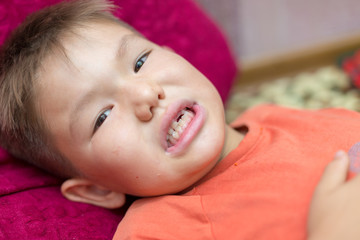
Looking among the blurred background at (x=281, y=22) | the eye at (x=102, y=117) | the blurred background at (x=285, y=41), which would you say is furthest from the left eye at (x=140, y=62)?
the blurred background at (x=281, y=22)

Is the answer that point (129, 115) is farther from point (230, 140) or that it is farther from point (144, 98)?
point (230, 140)

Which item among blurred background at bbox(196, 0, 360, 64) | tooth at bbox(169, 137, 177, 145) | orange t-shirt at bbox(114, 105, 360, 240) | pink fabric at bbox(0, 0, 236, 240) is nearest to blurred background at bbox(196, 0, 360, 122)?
blurred background at bbox(196, 0, 360, 64)

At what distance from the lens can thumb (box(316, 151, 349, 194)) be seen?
2.63 feet

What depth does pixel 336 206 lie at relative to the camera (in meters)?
0.77

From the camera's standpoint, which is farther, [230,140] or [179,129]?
[230,140]

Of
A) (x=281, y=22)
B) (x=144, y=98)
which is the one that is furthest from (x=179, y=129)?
(x=281, y=22)

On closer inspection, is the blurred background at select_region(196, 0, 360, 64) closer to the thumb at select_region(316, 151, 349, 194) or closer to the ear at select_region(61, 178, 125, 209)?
the ear at select_region(61, 178, 125, 209)

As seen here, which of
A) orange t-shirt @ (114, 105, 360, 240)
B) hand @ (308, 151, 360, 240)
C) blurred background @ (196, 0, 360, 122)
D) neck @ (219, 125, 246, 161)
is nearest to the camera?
hand @ (308, 151, 360, 240)

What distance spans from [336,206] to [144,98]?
0.44m

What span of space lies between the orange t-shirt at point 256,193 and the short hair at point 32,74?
0.27m

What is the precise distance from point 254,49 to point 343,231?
5.54 feet

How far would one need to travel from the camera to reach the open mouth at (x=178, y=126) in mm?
941

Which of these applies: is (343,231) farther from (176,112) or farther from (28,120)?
(28,120)

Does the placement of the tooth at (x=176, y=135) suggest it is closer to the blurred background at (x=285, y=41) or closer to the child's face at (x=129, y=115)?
the child's face at (x=129, y=115)
